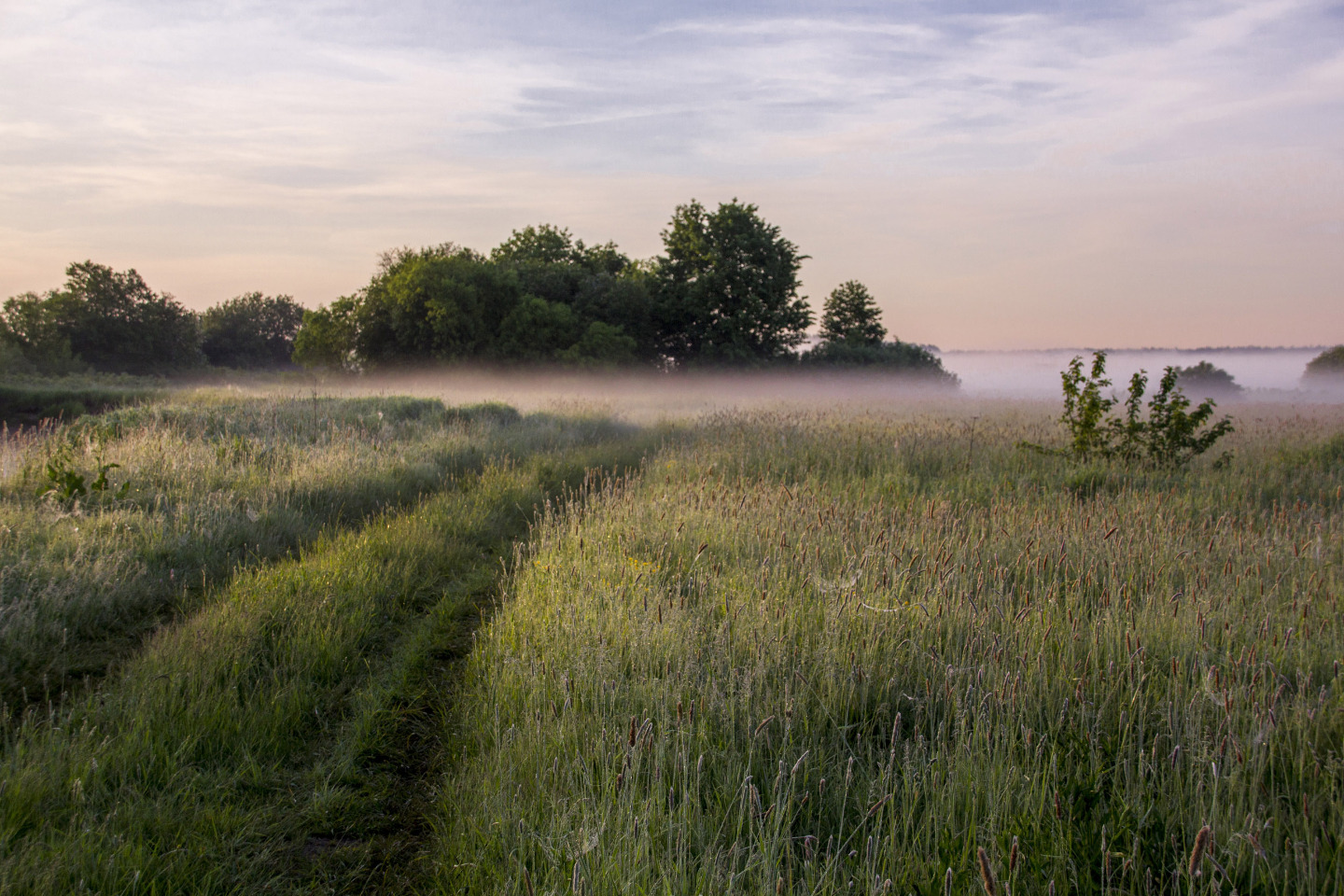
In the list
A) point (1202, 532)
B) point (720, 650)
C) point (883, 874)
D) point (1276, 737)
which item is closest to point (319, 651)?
point (720, 650)

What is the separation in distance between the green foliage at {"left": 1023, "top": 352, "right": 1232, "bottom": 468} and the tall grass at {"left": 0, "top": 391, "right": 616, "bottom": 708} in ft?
31.1

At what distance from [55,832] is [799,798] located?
3.09 metres

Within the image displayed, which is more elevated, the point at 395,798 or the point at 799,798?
the point at 799,798

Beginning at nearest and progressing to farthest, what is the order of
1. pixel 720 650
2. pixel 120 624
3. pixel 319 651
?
1. pixel 720 650
2. pixel 319 651
3. pixel 120 624

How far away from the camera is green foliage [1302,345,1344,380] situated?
108ft

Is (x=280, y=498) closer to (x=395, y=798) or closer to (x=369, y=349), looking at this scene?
(x=395, y=798)

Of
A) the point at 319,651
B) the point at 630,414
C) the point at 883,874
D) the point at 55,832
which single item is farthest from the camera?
the point at 630,414

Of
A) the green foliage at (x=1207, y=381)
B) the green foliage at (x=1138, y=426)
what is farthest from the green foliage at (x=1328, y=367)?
the green foliage at (x=1138, y=426)

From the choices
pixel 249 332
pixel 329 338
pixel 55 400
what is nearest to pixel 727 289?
pixel 329 338

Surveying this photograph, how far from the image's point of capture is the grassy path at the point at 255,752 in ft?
9.77

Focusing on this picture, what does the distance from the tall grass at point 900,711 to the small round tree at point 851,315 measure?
50.2 meters

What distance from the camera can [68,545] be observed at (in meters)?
6.27

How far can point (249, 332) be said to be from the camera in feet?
250

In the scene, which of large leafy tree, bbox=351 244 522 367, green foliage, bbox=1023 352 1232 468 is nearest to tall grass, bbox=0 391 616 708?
green foliage, bbox=1023 352 1232 468
